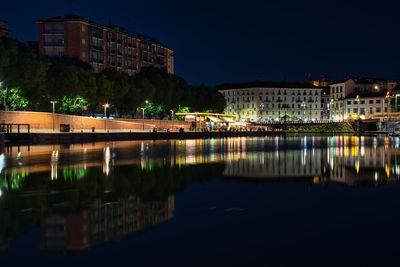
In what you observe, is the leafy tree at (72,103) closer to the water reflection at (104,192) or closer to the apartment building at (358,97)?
the water reflection at (104,192)

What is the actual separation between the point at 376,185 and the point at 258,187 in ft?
11.9

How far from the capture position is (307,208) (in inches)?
355

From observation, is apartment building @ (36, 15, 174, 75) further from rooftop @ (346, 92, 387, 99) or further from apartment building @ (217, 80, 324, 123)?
rooftop @ (346, 92, 387, 99)

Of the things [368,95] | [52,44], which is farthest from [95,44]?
[368,95]

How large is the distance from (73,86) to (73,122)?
5.49 metres

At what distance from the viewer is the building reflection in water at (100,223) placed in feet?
21.4

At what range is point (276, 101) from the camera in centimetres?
14625

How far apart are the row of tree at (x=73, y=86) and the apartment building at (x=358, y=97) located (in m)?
57.5

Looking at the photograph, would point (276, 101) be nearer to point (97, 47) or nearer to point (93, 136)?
point (97, 47)

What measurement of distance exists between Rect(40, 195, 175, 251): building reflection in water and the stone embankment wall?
46.4 meters

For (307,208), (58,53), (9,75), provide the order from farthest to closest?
1. (58,53)
2. (9,75)
3. (307,208)

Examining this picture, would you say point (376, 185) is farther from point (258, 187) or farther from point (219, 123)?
point (219, 123)

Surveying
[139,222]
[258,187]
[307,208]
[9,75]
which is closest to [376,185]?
[258,187]

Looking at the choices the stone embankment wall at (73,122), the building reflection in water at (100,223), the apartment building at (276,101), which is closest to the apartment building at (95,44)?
the stone embankment wall at (73,122)
